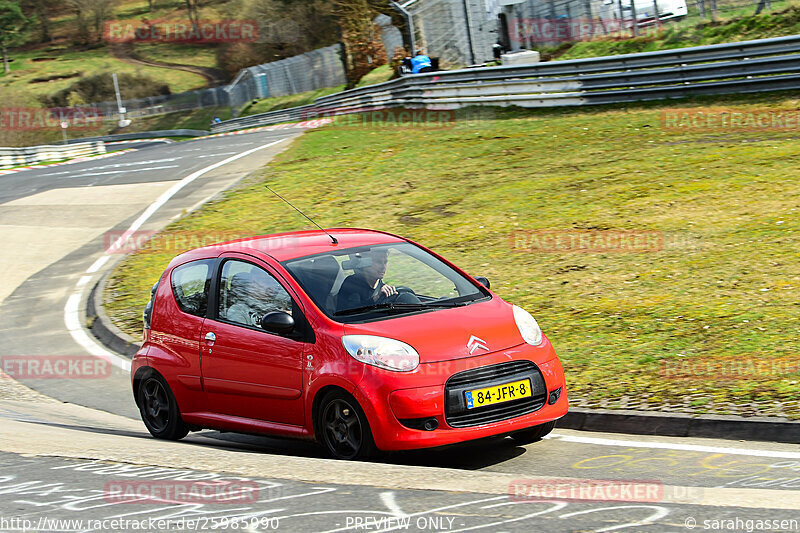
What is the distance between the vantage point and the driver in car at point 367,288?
6809 millimetres

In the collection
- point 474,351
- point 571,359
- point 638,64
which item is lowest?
point 571,359

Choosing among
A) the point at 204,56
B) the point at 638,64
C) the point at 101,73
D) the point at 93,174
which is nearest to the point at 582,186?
the point at 638,64

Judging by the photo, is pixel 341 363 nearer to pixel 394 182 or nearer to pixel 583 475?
pixel 583 475

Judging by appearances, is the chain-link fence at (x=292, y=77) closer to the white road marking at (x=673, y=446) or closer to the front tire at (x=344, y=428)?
the white road marking at (x=673, y=446)

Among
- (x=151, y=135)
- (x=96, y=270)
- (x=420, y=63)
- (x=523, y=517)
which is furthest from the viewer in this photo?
(x=151, y=135)

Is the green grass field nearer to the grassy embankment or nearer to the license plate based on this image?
the license plate

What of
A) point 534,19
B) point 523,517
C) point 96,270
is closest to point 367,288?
point 523,517

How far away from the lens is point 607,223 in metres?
13.6

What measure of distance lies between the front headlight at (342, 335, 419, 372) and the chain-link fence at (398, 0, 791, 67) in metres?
22.1

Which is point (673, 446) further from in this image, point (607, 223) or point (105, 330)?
point (105, 330)

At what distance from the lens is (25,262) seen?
58.8 feet

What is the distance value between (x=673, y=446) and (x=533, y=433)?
96cm

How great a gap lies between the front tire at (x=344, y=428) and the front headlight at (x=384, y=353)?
290 millimetres

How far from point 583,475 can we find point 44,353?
851 cm
